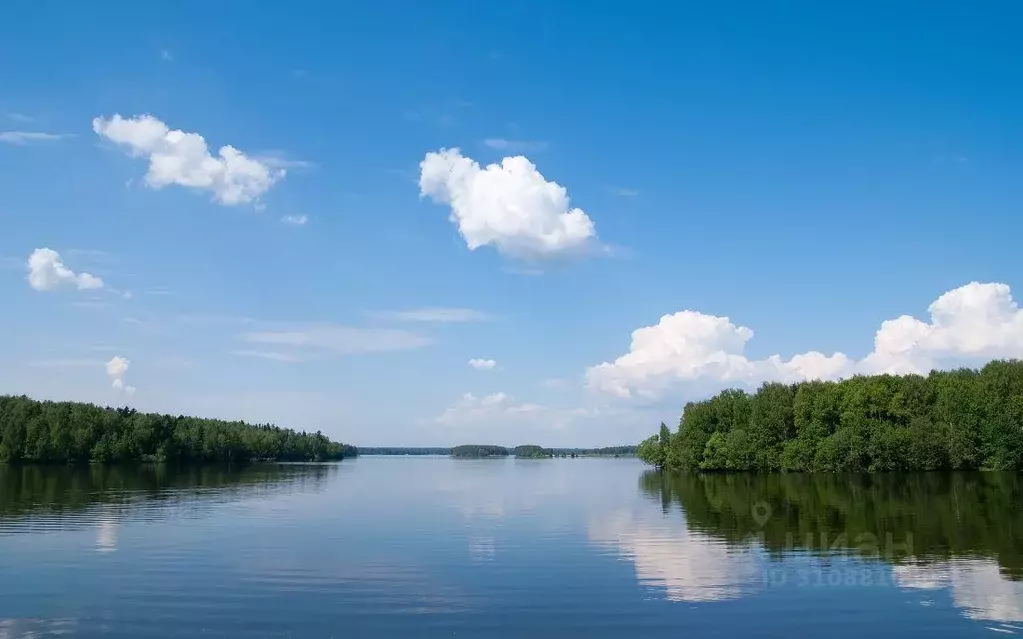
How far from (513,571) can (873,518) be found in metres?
29.6

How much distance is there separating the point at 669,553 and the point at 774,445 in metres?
103

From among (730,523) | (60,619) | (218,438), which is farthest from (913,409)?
(218,438)

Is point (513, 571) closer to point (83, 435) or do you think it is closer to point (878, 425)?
point (878, 425)

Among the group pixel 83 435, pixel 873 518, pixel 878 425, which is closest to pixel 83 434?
pixel 83 435

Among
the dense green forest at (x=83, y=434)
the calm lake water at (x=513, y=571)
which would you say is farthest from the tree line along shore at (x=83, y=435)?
the calm lake water at (x=513, y=571)

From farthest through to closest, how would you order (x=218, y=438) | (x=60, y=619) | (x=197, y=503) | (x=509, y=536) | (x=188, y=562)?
(x=218, y=438) → (x=197, y=503) → (x=509, y=536) → (x=188, y=562) → (x=60, y=619)

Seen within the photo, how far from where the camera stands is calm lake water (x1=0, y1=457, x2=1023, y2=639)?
2262 centimetres

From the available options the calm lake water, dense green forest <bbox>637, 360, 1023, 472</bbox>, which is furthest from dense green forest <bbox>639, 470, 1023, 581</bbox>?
dense green forest <bbox>637, 360, 1023, 472</bbox>

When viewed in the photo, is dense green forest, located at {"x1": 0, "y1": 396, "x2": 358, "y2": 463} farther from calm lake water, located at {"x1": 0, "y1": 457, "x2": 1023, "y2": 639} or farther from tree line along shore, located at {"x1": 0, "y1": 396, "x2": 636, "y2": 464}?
calm lake water, located at {"x1": 0, "y1": 457, "x2": 1023, "y2": 639}

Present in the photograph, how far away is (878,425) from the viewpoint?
118062 millimetres

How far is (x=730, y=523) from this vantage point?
4819 cm

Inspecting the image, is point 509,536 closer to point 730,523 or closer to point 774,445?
point 730,523

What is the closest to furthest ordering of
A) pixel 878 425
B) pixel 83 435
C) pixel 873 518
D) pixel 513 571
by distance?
pixel 513 571 < pixel 873 518 < pixel 878 425 < pixel 83 435

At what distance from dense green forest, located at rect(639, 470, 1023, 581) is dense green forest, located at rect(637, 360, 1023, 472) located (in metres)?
33.6
